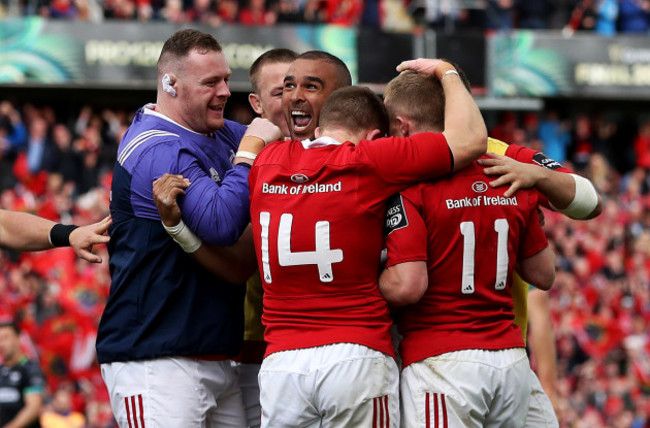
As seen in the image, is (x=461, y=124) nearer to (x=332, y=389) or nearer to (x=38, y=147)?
(x=332, y=389)

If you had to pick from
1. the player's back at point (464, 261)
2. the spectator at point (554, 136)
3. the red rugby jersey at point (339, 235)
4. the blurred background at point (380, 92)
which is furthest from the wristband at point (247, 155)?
the spectator at point (554, 136)

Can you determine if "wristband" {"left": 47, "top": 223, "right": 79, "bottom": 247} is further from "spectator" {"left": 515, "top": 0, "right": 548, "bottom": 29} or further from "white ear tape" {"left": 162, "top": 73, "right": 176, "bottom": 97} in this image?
"spectator" {"left": 515, "top": 0, "right": 548, "bottom": 29}

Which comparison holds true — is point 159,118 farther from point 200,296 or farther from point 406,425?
point 406,425

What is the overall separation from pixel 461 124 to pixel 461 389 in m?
1.09

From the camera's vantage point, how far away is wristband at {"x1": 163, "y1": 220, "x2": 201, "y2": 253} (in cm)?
430

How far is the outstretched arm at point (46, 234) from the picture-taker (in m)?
4.67

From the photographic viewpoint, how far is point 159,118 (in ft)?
15.3

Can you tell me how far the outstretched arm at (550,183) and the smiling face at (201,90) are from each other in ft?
4.24

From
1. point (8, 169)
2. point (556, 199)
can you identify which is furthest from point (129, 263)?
point (8, 169)

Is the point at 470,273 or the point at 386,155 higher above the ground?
the point at 386,155

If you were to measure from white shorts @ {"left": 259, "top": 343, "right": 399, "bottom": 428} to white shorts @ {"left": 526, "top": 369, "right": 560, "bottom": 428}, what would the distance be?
38.0 inches

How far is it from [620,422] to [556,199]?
9.79 metres

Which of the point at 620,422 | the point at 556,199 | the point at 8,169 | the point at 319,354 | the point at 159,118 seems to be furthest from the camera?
the point at 8,169

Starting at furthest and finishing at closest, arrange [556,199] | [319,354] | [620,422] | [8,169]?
[8,169]
[620,422]
[556,199]
[319,354]
